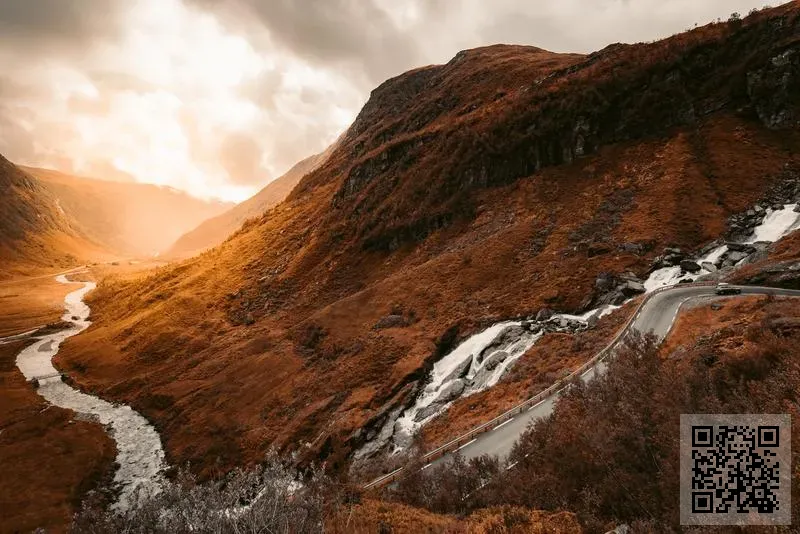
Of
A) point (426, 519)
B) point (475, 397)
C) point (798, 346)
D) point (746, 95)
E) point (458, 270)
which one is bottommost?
point (475, 397)

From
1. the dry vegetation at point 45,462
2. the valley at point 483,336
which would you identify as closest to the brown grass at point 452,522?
the valley at point 483,336

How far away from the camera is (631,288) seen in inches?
1304

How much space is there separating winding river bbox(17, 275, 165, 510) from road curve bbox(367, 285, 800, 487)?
16193 mm

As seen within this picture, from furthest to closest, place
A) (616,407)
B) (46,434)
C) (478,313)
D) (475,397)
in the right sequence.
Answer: (46,434) < (478,313) < (475,397) < (616,407)

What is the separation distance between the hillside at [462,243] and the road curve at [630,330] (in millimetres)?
4372

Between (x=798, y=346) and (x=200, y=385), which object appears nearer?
(x=798, y=346)

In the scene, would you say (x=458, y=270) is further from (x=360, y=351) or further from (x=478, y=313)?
(x=360, y=351)

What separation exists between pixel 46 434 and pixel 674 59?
8667 centimetres

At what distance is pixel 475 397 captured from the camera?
2795cm

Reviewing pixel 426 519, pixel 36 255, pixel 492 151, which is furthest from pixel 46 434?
pixel 36 255

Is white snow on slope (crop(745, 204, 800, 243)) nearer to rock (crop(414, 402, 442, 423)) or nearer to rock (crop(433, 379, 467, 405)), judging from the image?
rock (crop(433, 379, 467, 405))

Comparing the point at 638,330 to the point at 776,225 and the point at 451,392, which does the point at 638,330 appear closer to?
the point at 451,392

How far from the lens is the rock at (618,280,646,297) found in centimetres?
3290

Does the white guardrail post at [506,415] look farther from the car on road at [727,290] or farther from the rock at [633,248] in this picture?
the rock at [633,248]
